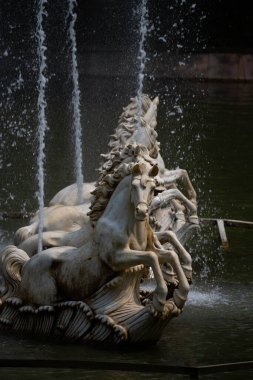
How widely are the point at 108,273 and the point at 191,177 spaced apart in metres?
8.48

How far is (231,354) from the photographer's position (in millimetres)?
9469

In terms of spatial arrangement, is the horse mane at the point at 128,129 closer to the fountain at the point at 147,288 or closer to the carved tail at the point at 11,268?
the fountain at the point at 147,288

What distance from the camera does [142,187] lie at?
30.3 feet

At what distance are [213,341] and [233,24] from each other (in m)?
27.0

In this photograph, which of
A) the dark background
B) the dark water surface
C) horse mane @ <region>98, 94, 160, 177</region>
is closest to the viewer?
the dark water surface

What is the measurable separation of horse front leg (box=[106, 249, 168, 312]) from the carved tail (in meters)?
0.87

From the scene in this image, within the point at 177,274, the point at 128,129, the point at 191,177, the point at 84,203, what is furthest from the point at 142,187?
the point at 191,177

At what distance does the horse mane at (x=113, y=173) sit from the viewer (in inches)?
374

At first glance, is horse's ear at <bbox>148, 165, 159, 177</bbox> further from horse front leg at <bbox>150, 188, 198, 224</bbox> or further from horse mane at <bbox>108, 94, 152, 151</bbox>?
horse mane at <bbox>108, 94, 152, 151</bbox>

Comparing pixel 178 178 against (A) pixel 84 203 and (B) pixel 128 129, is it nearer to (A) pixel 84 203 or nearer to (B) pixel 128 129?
(B) pixel 128 129

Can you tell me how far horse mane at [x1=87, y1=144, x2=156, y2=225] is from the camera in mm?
9508

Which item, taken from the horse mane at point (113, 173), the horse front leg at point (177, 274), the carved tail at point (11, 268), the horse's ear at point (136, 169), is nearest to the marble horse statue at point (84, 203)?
the horse mane at point (113, 173)

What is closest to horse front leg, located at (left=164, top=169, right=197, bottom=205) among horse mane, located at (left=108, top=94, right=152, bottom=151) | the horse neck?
horse mane, located at (left=108, top=94, right=152, bottom=151)

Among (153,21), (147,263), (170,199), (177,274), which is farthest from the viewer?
(153,21)
